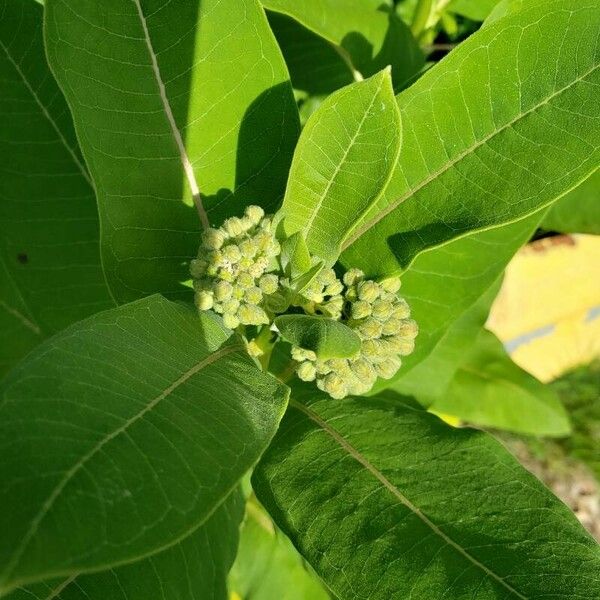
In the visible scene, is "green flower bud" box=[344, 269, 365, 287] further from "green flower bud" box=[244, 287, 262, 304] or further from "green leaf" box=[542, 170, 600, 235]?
"green leaf" box=[542, 170, 600, 235]

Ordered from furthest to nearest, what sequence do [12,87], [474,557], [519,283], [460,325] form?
[519,283] < [460,325] < [12,87] < [474,557]

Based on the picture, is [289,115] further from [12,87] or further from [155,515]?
[155,515]

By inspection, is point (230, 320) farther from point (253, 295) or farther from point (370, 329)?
point (370, 329)

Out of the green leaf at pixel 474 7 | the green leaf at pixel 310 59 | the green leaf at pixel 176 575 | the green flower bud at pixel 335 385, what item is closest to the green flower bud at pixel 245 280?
the green flower bud at pixel 335 385

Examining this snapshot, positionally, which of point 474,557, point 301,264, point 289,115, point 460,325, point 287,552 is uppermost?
point 289,115

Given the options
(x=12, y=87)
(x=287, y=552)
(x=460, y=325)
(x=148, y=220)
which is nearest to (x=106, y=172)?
(x=148, y=220)

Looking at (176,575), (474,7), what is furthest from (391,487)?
(474,7)
